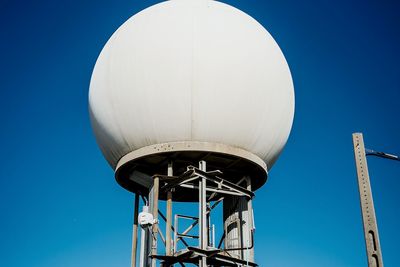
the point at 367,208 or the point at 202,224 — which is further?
the point at 202,224

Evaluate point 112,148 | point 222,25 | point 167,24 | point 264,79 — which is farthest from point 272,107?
point 112,148

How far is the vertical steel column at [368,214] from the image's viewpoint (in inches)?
356

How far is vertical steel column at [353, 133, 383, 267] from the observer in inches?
Answer: 356

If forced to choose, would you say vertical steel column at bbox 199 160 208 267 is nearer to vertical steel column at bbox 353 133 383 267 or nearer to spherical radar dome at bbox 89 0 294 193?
spherical radar dome at bbox 89 0 294 193

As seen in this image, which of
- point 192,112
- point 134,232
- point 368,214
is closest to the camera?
point 368,214

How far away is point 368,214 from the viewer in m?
9.20

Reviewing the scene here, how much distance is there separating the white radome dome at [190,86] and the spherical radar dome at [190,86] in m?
0.03

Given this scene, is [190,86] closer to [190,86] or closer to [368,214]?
[190,86]

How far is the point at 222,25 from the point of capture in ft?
48.8

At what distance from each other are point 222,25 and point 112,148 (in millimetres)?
4669

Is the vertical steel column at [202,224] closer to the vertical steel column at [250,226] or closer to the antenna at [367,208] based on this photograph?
the vertical steel column at [250,226]

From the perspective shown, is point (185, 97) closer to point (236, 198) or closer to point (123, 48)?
point (123, 48)

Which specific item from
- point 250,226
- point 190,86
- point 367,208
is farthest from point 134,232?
point 367,208

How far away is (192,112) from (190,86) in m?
0.68
